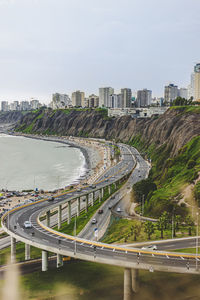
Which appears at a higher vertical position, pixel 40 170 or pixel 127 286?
pixel 127 286

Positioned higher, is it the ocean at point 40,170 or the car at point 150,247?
the car at point 150,247

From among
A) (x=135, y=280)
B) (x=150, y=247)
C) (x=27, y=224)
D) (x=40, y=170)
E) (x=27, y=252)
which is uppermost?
(x=150, y=247)


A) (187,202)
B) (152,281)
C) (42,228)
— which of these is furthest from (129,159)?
(152,281)

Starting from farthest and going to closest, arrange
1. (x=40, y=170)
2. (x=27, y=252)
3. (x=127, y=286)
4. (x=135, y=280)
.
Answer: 1. (x=40, y=170)
2. (x=27, y=252)
3. (x=135, y=280)
4. (x=127, y=286)

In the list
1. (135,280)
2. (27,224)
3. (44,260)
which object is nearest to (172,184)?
(27,224)

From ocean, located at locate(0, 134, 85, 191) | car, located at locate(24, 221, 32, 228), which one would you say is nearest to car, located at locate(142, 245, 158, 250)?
car, located at locate(24, 221, 32, 228)

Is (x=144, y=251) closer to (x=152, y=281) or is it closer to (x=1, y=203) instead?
(x=152, y=281)

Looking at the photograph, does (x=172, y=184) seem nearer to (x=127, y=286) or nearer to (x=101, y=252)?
(x=101, y=252)

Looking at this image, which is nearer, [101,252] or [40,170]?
[101,252]

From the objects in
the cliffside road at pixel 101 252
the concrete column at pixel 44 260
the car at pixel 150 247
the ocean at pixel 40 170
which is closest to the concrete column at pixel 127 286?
the cliffside road at pixel 101 252

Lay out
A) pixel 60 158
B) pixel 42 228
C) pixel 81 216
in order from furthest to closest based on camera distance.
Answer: pixel 60 158 < pixel 81 216 < pixel 42 228

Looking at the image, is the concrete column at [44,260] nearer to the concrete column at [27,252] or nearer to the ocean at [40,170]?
the concrete column at [27,252]
